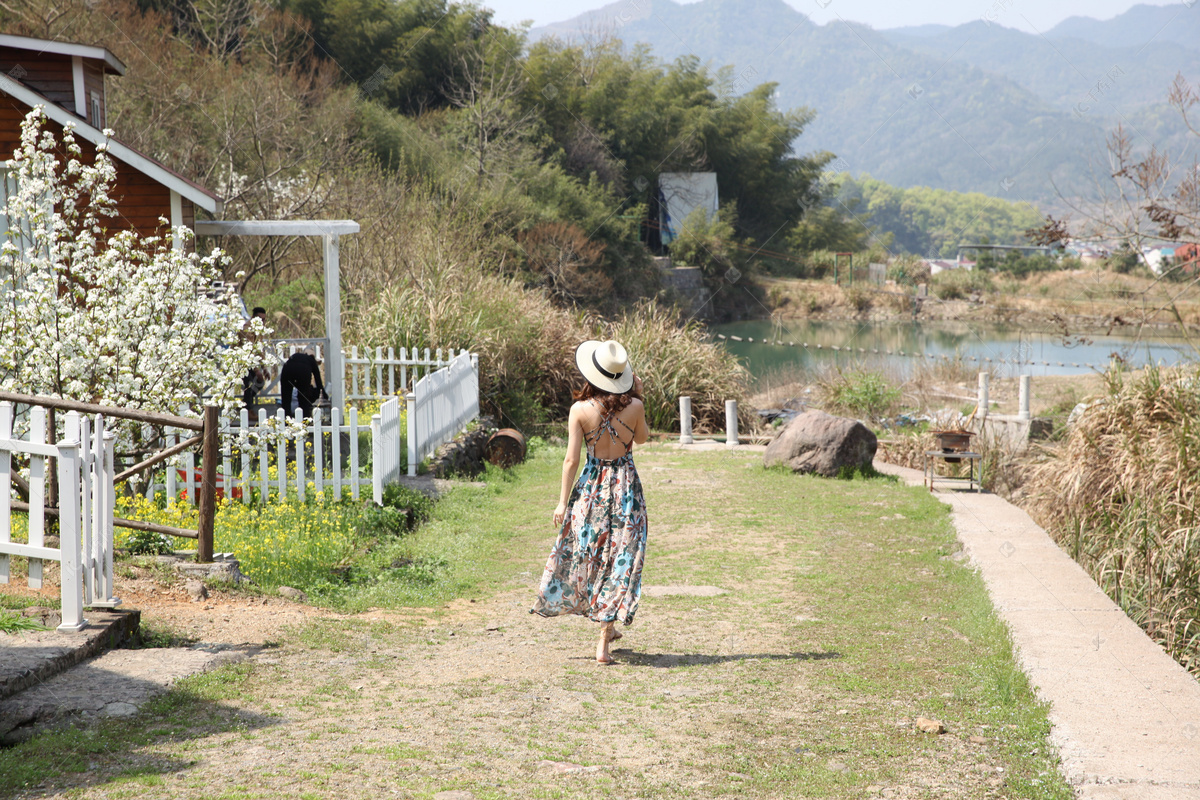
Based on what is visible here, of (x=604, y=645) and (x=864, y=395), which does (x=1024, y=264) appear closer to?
(x=864, y=395)

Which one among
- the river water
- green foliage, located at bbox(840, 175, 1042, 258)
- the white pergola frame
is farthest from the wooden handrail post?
green foliage, located at bbox(840, 175, 1042, 258)

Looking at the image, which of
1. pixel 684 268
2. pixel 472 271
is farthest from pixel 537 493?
pixel 684 268

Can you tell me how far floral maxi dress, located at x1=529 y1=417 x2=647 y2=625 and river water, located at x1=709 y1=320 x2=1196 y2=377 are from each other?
19332 mm

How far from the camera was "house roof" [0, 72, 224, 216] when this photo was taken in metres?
10.6

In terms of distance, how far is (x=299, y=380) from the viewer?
11.2 metres

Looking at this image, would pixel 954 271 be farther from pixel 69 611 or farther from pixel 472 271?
pixel 69 611

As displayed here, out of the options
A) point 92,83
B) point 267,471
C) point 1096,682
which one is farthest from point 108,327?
point 1096,682

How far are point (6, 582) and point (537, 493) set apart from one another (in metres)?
5.97

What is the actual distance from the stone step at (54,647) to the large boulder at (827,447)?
821cm

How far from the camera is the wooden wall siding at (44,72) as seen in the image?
11.3m

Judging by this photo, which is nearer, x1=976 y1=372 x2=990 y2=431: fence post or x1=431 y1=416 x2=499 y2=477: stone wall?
x1=431 y1=416 x2=499 y2=477: stone wall

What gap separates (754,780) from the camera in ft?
12.0

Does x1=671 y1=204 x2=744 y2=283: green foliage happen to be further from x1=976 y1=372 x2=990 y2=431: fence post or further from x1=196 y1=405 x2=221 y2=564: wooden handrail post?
x1=196 y1=405 x2=221 y2=564: wooden handrail post

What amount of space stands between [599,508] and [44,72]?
10.1 metres
